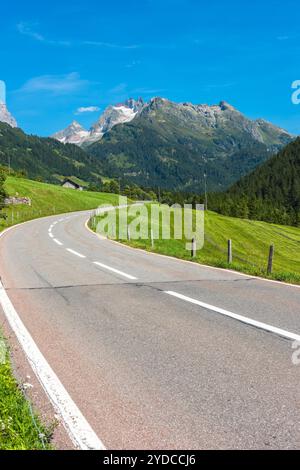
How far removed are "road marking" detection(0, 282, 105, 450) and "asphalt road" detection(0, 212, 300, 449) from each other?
9 centimetres

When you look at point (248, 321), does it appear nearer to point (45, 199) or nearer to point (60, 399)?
point (60, 399)

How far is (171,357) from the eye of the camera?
5992 mm

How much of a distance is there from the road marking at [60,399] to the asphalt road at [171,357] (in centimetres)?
9

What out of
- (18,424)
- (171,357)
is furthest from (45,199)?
(18,424)

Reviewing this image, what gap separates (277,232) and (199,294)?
7481 cm

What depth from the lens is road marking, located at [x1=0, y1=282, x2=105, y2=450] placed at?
13.0ft

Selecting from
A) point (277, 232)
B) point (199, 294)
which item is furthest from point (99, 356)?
point (277, 232)

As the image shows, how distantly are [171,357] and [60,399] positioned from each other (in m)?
1.83

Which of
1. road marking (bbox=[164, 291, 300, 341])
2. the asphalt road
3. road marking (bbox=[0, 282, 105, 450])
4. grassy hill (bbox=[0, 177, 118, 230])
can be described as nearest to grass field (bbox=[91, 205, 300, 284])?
the asphalt road

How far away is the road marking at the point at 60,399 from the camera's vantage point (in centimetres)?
395

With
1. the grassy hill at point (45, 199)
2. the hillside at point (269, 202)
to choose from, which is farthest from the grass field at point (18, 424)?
the hillside at point (269, 202)

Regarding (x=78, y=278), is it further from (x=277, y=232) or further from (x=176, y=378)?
(x=277, y=232)

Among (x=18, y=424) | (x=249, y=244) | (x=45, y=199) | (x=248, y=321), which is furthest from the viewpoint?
(x=45, y=199)

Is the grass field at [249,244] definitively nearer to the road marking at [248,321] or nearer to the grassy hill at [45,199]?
the road marking at [248,321]
